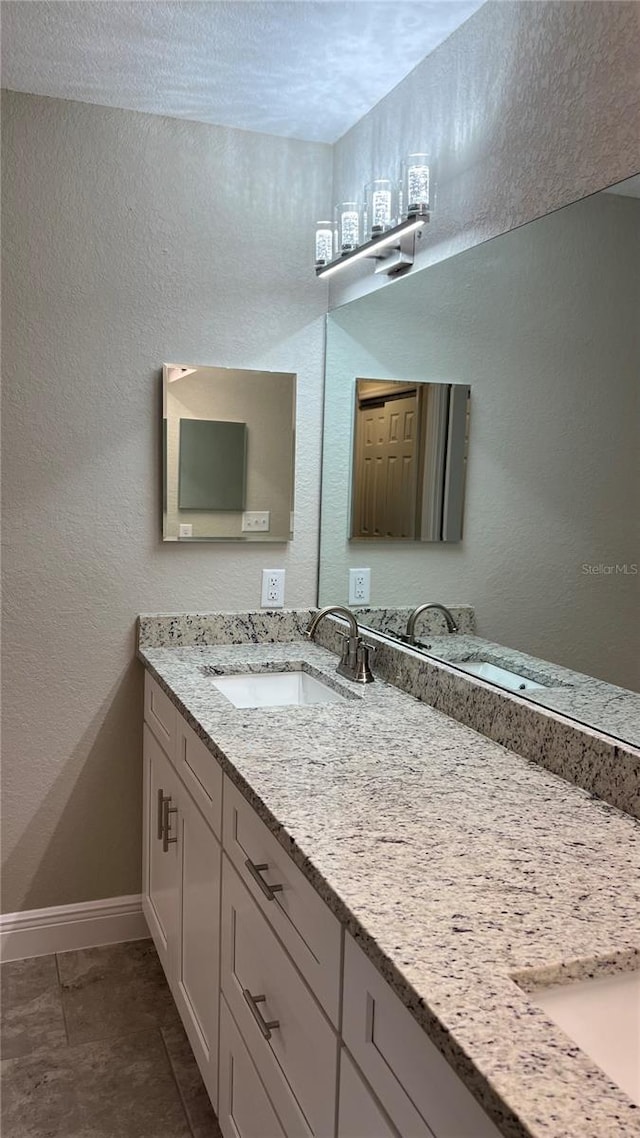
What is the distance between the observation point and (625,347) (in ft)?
4.77

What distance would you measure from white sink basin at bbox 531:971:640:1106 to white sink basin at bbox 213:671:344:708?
53.5 inches

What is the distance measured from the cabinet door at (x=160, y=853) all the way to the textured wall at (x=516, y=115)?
1.50 m

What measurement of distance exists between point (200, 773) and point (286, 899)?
0.63 meters

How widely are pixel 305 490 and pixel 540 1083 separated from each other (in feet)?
6.99

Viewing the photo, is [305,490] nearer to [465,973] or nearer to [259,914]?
[259,914]

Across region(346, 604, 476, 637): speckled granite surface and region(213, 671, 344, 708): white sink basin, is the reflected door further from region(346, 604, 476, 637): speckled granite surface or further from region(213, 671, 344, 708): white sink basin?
region(213, 671, 344, 708): white sink basin

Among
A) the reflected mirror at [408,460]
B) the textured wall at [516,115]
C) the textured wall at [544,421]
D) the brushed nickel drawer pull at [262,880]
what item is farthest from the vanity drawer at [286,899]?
the textured wall at [516,115]

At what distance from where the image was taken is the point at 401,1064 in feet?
3.18

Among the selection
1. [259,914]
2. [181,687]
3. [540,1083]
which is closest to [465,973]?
[540,1083]

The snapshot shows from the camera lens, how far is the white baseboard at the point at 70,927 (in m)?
2.58

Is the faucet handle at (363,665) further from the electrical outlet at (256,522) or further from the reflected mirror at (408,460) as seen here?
the electrical outlet at (256,522)

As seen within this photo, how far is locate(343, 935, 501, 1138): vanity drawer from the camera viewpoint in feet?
2.82

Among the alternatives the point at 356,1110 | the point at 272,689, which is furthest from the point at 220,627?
the point at 356,1110

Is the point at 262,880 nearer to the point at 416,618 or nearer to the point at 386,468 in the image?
the point at 416,618
